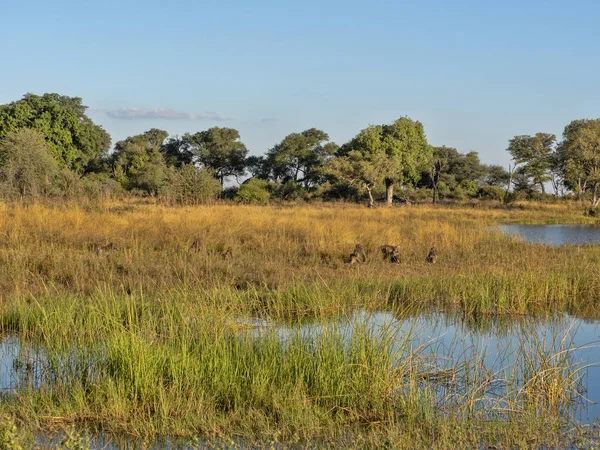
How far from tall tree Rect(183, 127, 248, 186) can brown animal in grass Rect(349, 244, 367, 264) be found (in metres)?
45.9

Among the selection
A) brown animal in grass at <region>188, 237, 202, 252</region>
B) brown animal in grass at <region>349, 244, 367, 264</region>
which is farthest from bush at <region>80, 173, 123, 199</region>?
brown animal in grass at <region>349, 244, 367, 264</region>

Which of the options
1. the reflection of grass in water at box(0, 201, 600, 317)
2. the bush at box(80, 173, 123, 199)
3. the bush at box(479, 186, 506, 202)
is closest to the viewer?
the reflection of grass in water at box(0, 201, 600, 317)

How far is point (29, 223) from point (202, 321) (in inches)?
328

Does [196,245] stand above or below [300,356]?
above

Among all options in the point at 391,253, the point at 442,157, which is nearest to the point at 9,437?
the point at 391,253

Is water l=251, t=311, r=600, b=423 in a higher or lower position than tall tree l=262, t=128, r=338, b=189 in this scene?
lower

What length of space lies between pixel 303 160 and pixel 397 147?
46.8 ft

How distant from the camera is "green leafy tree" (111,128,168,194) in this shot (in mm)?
42000

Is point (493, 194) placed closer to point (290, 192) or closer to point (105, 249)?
point (290, 192)

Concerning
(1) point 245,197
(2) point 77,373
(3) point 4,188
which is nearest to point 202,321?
(2) point 77,373

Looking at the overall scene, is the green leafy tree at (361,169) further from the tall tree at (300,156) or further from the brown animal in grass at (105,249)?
the brown animal in grass at (105,249)

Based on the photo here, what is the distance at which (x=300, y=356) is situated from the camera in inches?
179

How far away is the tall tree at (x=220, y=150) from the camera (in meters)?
56.0

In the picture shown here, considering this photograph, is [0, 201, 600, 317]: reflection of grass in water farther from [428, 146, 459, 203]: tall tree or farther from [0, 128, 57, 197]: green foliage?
[428, 146, 459, 203]: tall tree
